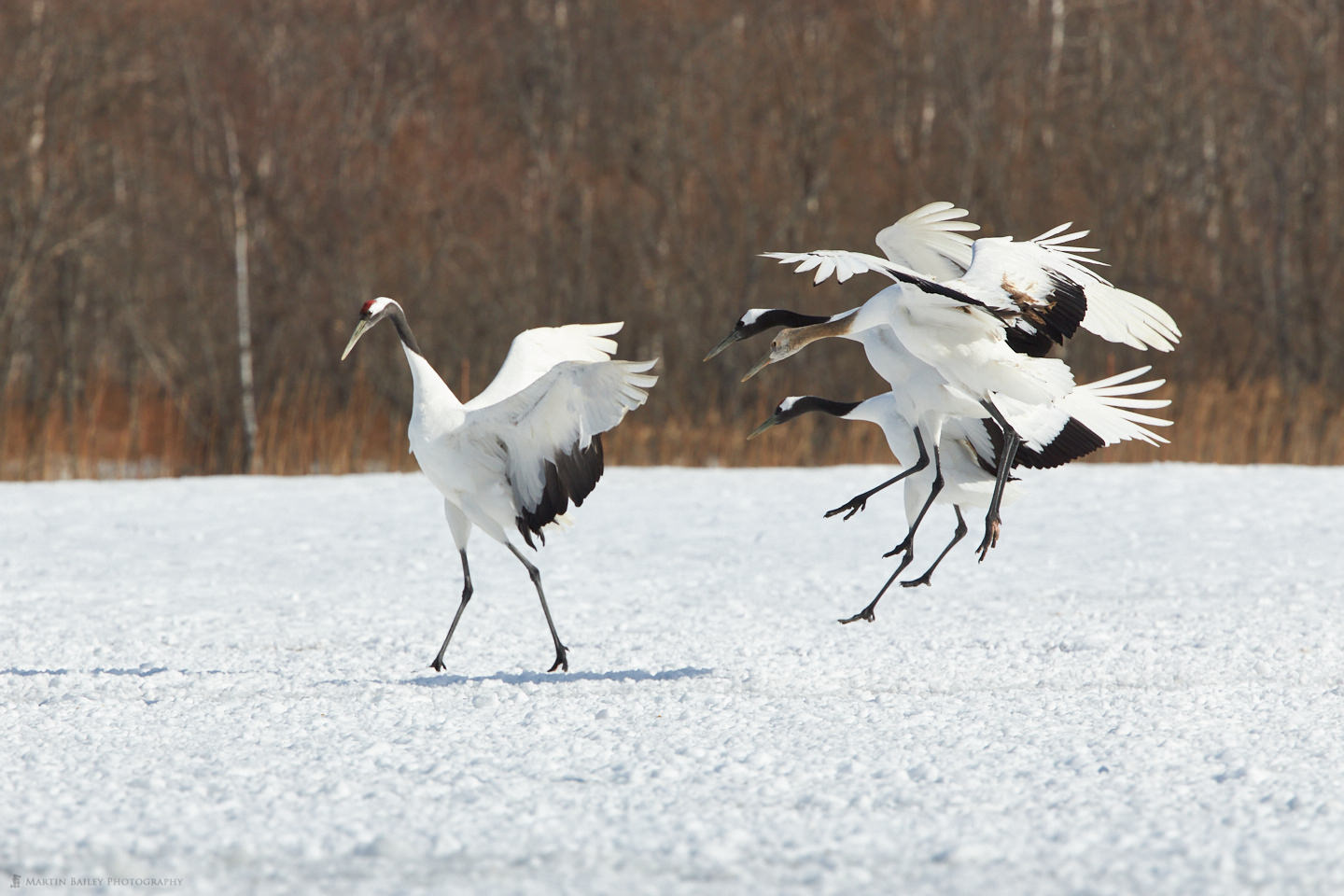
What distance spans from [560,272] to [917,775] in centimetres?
1347

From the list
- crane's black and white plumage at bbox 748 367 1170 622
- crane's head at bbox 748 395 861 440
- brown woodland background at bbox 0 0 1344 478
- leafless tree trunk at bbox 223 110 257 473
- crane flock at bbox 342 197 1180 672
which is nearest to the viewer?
crane flock at bbox 342 197 1180 672

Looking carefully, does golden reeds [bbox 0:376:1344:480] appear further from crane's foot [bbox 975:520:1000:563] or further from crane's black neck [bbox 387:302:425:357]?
crane's black neck [bbox 387:302:425:357]

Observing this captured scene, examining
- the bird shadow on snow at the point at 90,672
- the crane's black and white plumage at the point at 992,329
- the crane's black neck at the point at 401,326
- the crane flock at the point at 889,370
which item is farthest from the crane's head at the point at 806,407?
the bird shadow on snow at the point at 90,672

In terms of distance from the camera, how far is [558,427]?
476 cm

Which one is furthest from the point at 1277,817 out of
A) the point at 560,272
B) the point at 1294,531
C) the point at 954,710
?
the point at 560,272

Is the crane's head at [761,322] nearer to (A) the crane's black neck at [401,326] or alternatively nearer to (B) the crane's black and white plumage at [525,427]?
(B) the crane's black and white plumage at [525,427]

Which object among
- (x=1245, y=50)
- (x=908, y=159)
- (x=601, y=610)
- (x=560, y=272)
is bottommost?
(x=601, y=610)

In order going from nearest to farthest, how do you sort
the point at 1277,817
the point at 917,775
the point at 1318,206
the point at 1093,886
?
the point at 1093,886, the point at 1277,817, the point at 917,775, the point at 1318,206

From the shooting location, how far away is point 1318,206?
1634 cm

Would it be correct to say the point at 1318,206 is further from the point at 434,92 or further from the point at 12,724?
the point at 12,724

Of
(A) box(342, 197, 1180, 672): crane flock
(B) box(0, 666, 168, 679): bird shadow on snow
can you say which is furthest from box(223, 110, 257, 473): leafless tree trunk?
(A) box(342, 197, 1180, 672): crane flock

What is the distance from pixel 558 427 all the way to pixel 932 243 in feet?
5.17

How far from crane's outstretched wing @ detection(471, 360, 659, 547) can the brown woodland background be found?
8659mm

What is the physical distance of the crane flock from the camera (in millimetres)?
4641
